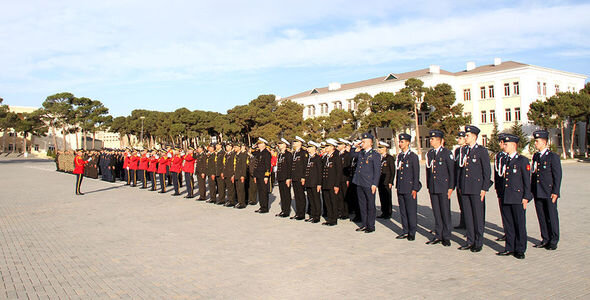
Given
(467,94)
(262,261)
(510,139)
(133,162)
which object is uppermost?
(467,94)

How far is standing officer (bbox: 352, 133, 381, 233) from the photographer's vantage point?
28.0ft

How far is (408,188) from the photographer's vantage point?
7.84 metres

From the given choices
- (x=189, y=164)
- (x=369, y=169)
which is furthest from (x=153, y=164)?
(x=369, y=169)

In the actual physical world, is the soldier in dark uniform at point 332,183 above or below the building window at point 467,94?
below

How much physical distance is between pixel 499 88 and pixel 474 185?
5199cm

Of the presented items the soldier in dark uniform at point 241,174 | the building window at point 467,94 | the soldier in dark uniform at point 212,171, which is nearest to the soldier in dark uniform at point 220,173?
the soldier in dark uniform at point 212,171

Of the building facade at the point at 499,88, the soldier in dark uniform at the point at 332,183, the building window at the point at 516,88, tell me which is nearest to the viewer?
the soldier in dark uniform at the point at 332,183

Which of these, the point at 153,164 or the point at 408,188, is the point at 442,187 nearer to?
the point at 408,188

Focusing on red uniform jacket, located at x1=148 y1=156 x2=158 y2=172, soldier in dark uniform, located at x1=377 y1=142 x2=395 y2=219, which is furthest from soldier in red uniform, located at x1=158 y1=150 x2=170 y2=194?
soldier in dark uniform, located at x1=377 y1=142 x2=395 y2=219

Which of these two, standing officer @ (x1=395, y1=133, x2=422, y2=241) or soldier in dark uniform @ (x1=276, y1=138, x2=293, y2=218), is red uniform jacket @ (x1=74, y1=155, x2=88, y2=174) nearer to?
soldier in dark uniform @ (x1=276, y1=138, x2=293, y2=218)

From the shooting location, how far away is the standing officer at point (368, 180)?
852cm

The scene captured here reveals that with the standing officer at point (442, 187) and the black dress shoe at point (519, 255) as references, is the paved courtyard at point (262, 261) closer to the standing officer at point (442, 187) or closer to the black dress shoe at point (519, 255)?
the black dress shoe at point (519, 255)

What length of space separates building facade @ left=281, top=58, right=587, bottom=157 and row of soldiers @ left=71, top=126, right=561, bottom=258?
139 ft

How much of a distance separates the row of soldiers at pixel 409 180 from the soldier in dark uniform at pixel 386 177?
0.02m
